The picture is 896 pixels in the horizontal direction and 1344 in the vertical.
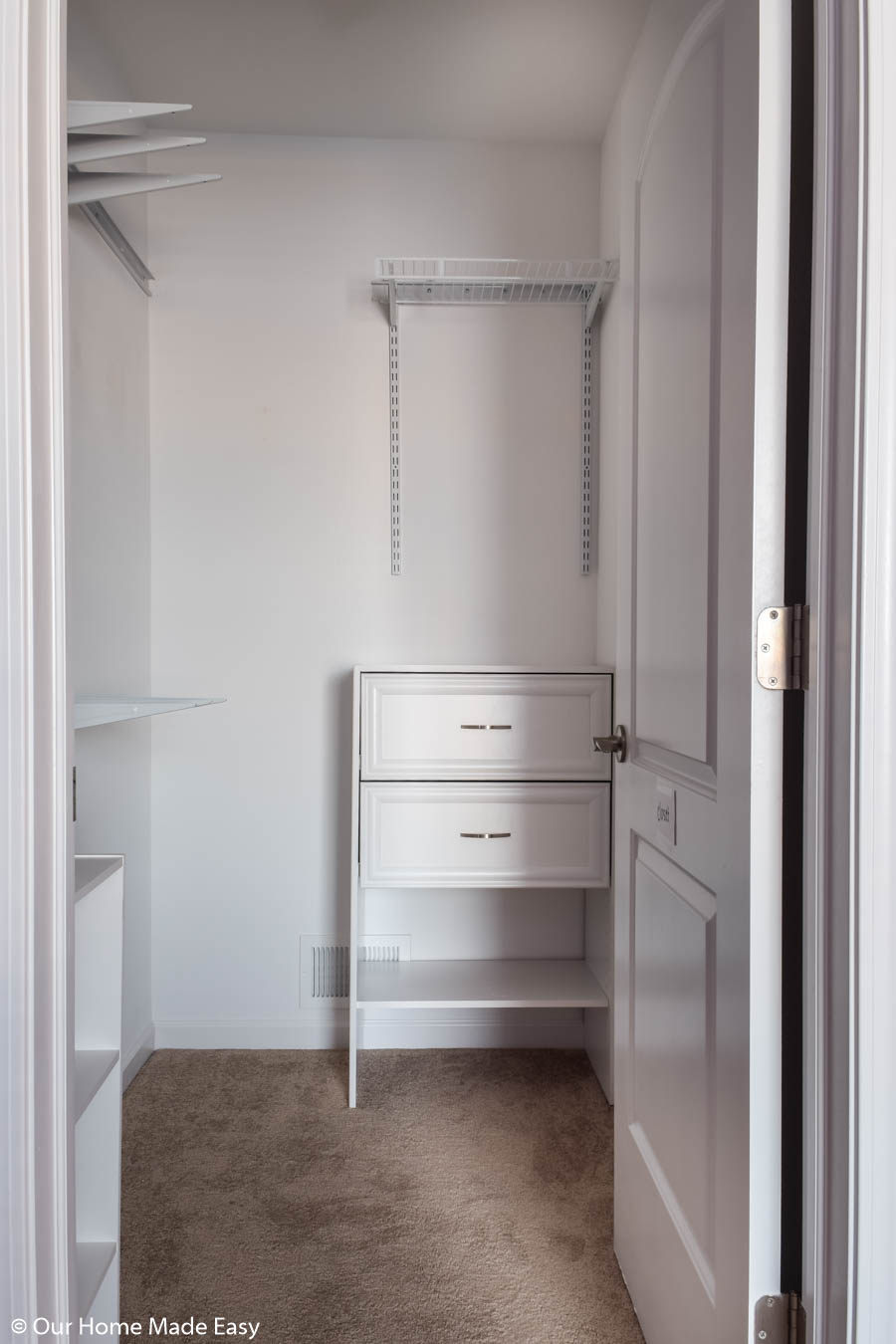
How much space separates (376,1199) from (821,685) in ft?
5.01

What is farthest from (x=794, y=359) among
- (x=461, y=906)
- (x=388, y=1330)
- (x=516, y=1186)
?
(x=461, y=906)

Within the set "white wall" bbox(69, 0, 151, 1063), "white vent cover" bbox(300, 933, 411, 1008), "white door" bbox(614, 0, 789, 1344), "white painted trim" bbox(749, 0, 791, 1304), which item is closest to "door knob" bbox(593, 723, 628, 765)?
"white door" bbox(614, 0, 789, 1344)

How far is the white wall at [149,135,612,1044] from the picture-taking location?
2.44 m

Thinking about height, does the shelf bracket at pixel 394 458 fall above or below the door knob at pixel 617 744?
above

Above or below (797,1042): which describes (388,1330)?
below

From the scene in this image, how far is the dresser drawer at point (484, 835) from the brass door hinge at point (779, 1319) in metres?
1.29

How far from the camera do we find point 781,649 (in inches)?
36.6

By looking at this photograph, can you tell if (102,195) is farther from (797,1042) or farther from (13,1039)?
(797,1042)

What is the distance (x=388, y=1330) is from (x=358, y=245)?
8.53ft

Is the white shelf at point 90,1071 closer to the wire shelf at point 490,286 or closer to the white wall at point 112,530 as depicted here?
the white wall at point 112,530

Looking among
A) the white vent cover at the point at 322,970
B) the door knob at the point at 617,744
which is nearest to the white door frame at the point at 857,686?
the door knob at the point at 617,744

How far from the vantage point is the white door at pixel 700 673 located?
93 centimetres

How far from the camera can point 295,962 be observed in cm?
249

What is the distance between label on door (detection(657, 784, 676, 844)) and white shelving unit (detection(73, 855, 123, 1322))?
0.84 meters
